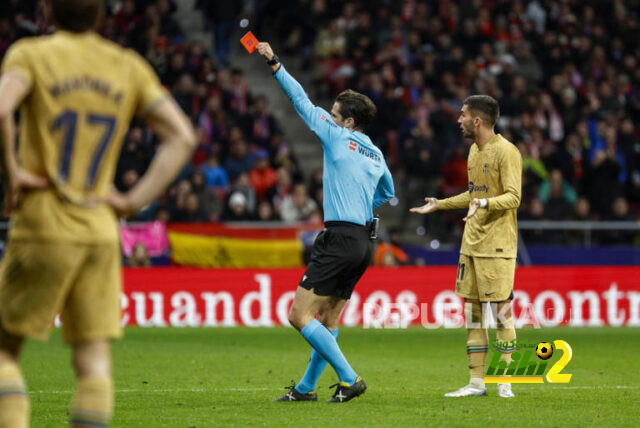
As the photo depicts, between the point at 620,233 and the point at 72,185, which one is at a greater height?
the point at 72,185

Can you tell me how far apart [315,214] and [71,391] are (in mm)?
9267

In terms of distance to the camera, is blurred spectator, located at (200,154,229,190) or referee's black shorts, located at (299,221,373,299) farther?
blurred spectator, located at (200,154,229,190)

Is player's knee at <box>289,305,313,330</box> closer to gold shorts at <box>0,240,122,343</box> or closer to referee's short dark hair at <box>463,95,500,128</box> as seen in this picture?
referee's short dark hair at <box>463,95,500,128</box>

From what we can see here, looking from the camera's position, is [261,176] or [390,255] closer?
[390,255]

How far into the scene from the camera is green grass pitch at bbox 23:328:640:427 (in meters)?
7.03

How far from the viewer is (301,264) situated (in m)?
16.7

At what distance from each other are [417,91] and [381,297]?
6842 millimetres

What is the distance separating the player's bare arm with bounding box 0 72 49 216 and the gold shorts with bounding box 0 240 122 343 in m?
0.24

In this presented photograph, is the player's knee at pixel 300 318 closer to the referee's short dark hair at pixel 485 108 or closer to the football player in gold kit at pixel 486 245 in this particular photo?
the football player in gold kit at pixel 486 245

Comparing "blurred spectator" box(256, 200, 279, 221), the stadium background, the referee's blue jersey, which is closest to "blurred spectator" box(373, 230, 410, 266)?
the stadium background

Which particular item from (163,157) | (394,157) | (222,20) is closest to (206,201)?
(394,157)

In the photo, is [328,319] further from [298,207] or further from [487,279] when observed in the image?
[298,207]

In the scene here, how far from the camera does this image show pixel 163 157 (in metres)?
4.34

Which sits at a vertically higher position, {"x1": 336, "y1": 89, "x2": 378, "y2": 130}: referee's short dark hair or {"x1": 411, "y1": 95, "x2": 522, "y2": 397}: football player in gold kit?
{"x1": 336, "y1": 89, "x2": 378, "y2": 130}: referee's short dark hair
